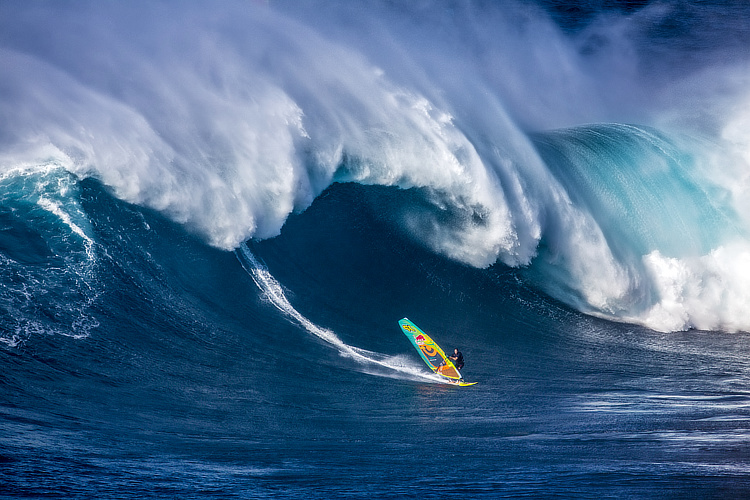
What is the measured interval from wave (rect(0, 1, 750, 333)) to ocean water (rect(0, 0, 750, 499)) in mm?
63

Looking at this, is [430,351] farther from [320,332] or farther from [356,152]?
[356,152]

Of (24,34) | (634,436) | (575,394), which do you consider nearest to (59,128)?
(24,34)

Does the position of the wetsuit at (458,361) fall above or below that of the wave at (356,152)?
below

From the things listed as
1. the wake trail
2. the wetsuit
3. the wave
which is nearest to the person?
the wetsuit

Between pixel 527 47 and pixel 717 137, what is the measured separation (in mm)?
7667

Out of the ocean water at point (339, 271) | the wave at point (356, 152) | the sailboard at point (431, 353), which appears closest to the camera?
the ocean water at point (339, 271)

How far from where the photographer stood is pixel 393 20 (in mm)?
20109

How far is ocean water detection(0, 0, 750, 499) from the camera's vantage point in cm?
878

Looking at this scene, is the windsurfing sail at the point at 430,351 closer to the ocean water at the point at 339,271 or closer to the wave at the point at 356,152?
the ocean water at the point at 339,271

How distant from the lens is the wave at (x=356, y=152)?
44.3ft

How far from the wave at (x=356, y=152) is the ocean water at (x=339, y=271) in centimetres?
6

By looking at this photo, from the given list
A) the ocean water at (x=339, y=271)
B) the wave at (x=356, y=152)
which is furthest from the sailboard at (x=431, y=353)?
the wave at (x=356, y=152)

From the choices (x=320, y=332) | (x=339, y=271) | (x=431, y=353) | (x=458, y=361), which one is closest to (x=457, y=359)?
(x=458, y=361)

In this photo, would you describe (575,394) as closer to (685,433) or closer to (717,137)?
(685,433)
